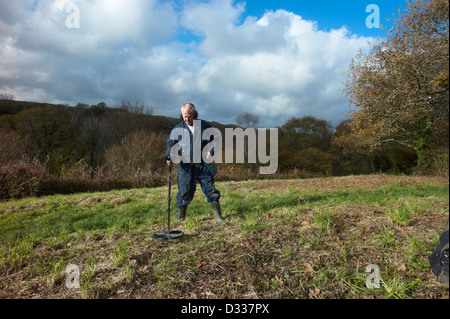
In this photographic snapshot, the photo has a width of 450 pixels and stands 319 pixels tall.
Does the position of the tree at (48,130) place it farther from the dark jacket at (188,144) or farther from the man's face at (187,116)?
the man's face at (187,116)

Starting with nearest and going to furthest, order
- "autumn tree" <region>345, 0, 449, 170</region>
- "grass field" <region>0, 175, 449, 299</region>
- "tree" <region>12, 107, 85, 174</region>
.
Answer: "grass field" <region>0, 175, 449, 299</region>
"autumn tree" <region>345, 0, 449, 170</region>
"tree" <region>12, 107, 85, 174</region>

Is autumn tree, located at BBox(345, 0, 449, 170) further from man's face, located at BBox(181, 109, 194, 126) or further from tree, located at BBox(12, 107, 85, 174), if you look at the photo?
tree, located at BBox(12, 107, 85, 174)

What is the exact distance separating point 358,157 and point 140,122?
106 ft

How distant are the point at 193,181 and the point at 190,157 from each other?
1.67 ft

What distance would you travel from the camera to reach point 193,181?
4.75m

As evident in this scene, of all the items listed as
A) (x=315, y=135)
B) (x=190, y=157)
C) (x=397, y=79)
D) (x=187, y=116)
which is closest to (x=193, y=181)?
(x=190, y=157)

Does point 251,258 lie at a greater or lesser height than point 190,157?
lesser

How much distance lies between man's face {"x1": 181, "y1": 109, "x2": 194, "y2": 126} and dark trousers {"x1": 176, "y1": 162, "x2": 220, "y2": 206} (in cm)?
82

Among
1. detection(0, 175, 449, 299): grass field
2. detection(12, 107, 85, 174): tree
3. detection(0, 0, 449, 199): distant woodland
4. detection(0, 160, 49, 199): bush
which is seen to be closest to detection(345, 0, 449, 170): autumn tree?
detection(0, 0, 449, 199): distant woodland

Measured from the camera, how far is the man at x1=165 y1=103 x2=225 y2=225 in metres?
4.57

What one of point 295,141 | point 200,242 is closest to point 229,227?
point 200,242

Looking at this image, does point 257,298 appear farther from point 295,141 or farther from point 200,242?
point 295,141

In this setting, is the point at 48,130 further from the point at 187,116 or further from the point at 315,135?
the point at 315,135

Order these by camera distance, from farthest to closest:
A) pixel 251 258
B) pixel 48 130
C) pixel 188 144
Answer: pixel 48 130
pixel 188 144
pixel 251 258
